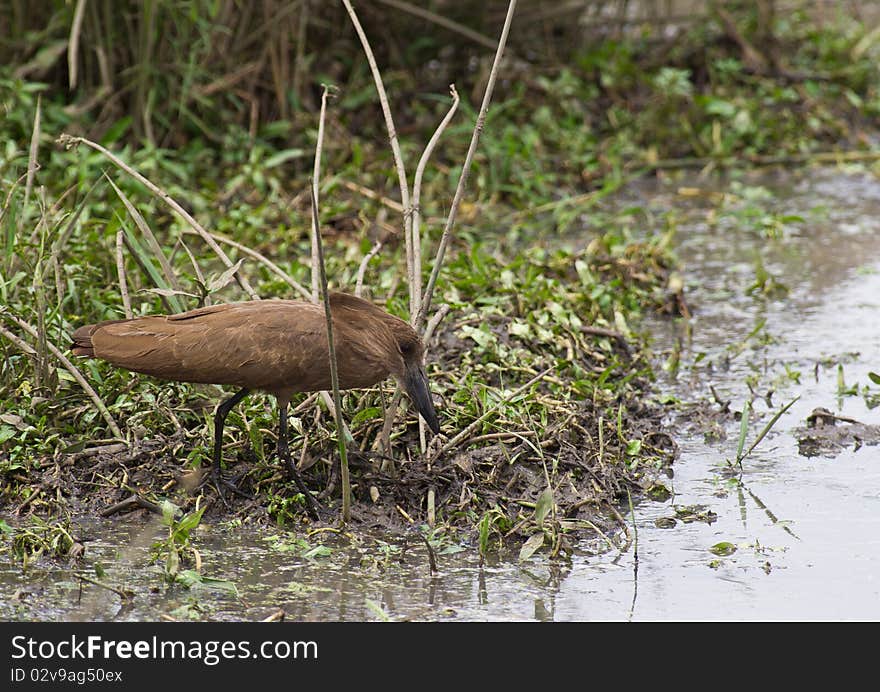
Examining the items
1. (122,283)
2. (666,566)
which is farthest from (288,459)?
(666,566)

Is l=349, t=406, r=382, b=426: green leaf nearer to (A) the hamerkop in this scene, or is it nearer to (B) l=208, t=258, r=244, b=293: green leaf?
(A) the hamerkop

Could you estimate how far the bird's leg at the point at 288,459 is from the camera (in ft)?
14.0

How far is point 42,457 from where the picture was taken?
14.6ft

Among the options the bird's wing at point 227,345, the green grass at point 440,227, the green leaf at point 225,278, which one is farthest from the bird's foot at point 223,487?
the green leaf at point 225,278

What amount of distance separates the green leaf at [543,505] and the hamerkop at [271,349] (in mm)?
536

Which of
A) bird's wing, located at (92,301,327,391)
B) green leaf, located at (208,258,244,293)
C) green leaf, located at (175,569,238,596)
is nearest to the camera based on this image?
green leaf, located at (175,569,238,596)

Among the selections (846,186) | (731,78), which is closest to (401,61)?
(731,78)

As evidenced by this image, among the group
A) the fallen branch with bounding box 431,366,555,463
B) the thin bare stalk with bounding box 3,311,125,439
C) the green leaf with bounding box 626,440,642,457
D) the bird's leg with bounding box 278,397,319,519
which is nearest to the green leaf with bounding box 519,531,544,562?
the fallen branch with bounding box 431,366,555,463

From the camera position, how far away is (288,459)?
4297 mm

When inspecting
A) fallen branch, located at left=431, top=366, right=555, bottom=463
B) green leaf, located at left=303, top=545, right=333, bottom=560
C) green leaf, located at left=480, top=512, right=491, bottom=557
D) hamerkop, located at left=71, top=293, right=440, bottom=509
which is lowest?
Answer: green leaf, located at left=303, top=545, right=333, bottom=560

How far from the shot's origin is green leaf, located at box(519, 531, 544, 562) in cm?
395

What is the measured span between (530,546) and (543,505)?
0.42ft

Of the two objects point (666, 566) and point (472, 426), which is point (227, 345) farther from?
point (666, 566)
